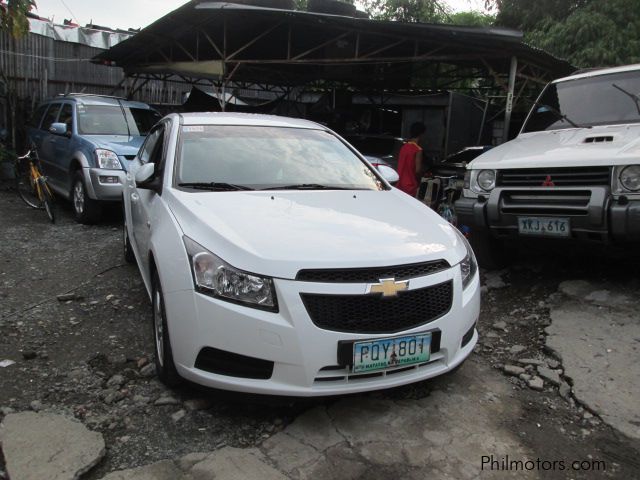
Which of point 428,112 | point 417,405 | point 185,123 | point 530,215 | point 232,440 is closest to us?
point 232,440

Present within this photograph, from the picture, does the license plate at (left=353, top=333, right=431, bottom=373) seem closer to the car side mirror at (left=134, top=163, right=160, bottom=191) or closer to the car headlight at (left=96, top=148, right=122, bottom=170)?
the car side mirror at (left=134, top=163, right=160, bottom=191)

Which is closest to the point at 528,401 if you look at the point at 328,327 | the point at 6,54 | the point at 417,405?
the point at 417,405

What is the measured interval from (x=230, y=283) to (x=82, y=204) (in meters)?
5.29

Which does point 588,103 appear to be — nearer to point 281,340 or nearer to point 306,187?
point 306,187

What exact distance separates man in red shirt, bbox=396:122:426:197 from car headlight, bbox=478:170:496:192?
2088 mm

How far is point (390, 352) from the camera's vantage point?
8.18 feet

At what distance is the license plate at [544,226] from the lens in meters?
4.06

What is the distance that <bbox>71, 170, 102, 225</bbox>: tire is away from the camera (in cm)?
682

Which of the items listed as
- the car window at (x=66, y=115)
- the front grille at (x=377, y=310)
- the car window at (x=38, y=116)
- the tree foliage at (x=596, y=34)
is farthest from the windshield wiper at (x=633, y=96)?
the tree foliage at (x=596, y=34)

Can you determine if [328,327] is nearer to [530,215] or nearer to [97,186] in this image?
[530,215]

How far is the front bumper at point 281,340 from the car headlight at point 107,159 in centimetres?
472

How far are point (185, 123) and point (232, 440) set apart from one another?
92.5 inches

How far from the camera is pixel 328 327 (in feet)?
7.88

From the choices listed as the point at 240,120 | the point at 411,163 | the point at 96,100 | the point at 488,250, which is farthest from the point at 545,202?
the point at 96,100
